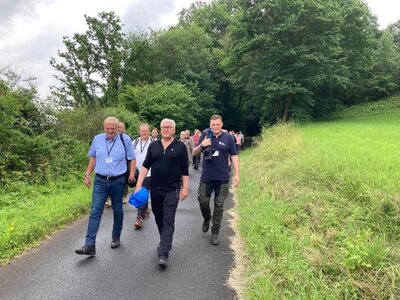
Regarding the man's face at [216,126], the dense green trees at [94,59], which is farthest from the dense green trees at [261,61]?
the man's face at [216,126]

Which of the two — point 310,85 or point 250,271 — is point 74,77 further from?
point 250,271

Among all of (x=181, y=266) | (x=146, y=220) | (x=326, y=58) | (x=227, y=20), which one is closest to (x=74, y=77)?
(x=326, y=58)

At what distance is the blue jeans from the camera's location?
5.57 meters

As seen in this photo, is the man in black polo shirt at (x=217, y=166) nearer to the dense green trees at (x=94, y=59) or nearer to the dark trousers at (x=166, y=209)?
the dark trousers at (x=166, y=209)

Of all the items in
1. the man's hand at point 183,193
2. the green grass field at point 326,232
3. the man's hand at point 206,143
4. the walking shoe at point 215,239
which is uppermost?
the man's hand at point 206,143

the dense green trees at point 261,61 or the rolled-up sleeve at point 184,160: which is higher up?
the dense green trees at point 261,61

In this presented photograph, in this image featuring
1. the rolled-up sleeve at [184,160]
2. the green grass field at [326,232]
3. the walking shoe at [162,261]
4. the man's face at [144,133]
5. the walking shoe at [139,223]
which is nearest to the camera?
the green grass field at [326,232]

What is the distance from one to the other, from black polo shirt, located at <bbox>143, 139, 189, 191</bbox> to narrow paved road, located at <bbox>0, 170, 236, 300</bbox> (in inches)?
44.0

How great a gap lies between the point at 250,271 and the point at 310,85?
2823 cm

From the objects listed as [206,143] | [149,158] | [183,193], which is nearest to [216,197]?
[206,143]

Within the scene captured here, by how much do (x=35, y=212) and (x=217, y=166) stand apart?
3.88 m

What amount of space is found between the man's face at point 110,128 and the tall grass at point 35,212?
85.7 inches

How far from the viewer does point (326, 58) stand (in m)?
29.0

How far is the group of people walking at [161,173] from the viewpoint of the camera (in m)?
5.38
